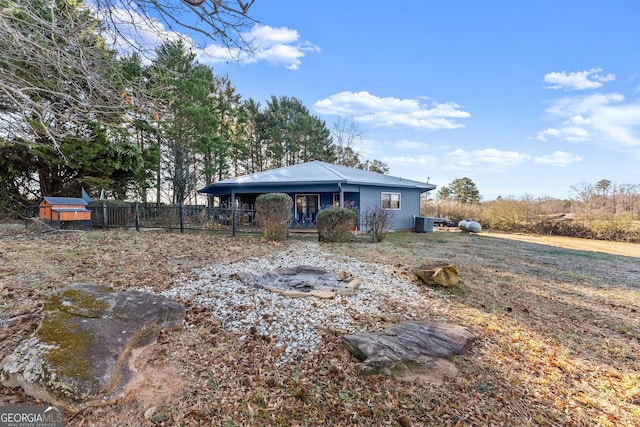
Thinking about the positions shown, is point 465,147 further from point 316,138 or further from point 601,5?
point 601,5

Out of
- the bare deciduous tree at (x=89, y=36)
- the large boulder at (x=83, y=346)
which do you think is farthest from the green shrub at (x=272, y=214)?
the large boulder at (x=83, y=346)

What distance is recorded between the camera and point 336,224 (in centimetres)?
937

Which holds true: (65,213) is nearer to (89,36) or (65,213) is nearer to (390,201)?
(89,36)

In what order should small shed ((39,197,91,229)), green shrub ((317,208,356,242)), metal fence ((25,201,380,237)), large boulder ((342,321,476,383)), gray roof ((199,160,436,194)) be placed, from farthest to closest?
gray roof ((199,160,436,194))
metal fence ((25,201,380,237))
green shrub ((317,208,356,242))
small shed ((39,197,91,229))
large boulder ((342,321,476,383))

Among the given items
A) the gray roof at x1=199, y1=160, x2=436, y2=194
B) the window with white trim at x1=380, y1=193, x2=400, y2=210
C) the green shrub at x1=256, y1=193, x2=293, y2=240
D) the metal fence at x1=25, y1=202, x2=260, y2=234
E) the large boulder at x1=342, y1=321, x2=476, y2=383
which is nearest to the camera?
the large boulder at x1=342, y1=321, x2=476, y2=383

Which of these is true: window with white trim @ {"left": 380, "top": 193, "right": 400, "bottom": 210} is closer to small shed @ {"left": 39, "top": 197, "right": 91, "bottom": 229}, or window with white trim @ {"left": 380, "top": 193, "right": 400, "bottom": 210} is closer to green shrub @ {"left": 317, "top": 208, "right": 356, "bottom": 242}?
green shrub @ {"left": 317, "top": 208, "right": 356, "bottom": 242}

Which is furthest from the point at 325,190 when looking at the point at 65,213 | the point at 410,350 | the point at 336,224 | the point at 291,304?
the point at 410,350

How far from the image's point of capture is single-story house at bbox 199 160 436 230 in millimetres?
13945

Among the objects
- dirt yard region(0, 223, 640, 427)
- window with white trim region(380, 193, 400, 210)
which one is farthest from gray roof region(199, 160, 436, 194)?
dirt yard region(0, 223, 640, 427)

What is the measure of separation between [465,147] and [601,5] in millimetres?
15917

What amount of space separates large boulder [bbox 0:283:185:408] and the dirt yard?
0.11 m

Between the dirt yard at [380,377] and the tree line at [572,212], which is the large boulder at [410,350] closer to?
the dirt yard at [380,377]

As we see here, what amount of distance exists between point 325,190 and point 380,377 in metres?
11.9

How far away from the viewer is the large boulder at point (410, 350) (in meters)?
2.47
